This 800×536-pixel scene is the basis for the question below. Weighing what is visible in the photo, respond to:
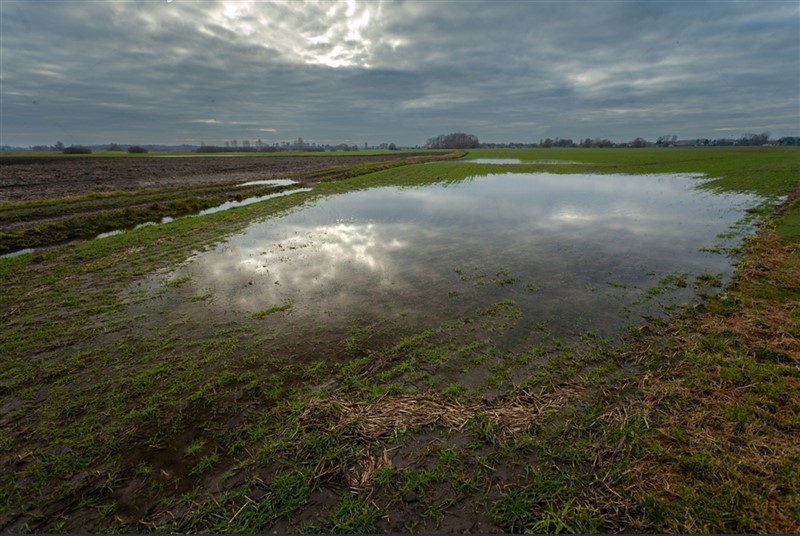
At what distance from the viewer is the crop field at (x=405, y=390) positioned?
12.7 feet

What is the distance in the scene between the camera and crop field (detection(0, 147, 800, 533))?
3.88 meters

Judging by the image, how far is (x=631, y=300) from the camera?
8.92 meters

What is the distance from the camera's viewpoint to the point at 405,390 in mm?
5844

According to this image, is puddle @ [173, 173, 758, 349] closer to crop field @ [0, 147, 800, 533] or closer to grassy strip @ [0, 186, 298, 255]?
crop field @ [0, 147, 800, 533]

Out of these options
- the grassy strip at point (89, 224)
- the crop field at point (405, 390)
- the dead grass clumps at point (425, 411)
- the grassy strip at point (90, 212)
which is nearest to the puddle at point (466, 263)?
the crop field at point (405, 390)

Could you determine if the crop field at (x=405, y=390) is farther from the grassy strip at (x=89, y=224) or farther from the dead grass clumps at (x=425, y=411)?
the grassy strip at (x=89, y=224)

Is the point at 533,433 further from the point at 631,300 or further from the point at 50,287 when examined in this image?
the point at 50,287

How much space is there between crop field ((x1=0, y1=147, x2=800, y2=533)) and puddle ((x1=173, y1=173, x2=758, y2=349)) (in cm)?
11

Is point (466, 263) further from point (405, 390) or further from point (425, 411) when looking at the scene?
point (425, 411)

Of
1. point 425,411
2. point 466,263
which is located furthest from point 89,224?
point 425,411

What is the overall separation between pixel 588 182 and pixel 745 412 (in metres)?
36.4

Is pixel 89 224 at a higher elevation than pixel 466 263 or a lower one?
lower

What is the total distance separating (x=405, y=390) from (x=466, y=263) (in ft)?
23.5

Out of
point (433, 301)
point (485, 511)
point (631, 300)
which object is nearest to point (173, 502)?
point (485, 511)
